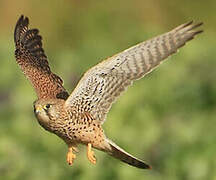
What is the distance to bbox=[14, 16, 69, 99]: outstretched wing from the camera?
742 centimetres

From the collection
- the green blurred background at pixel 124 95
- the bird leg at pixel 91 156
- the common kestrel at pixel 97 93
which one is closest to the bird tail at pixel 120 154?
the common kestrel at pixel 97 93

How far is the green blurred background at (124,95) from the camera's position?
402 inches

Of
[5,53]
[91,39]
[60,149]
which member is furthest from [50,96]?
[91,39]

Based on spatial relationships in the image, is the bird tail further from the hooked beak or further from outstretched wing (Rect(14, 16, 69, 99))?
the hooked beak

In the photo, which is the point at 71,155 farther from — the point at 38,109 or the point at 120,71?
the point at 120,71

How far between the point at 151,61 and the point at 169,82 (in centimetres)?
606

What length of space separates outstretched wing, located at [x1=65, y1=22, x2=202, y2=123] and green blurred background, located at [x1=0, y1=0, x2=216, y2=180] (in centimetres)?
262

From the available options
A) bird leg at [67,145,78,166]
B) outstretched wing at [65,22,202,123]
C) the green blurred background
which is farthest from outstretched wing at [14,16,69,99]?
the green blurred background

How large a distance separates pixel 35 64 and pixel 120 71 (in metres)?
0.63

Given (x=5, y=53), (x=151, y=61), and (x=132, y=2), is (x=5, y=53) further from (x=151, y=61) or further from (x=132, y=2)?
(x=151, y=61)

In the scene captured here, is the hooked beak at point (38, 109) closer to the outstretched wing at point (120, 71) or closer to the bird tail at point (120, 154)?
the outstretched wing at point (120, 71)

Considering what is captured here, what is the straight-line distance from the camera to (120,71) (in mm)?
7352

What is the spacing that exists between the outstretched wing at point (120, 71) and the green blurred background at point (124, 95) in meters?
2.62

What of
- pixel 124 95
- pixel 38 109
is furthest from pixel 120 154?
pixel 124 95
